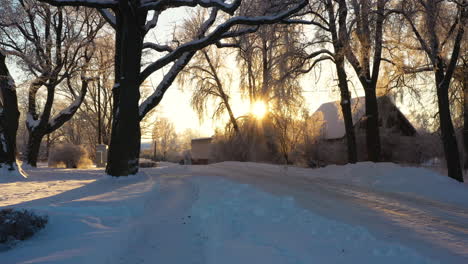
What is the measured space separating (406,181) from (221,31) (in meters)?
7.84

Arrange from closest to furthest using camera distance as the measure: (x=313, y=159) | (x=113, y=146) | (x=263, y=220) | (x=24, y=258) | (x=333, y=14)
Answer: (x=24, y=258) → (x=263, y=220) → (x=113, y=146) → (x=333, y=14) → (x=313, y=159)

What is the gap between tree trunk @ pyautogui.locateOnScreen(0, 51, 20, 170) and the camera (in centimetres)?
1228

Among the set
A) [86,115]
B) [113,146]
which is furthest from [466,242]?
[86,115]

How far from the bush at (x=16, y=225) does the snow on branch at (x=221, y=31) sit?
7.54 meters

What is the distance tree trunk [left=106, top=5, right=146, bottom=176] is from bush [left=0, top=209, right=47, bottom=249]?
245 inches

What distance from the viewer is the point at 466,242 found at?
168 inches

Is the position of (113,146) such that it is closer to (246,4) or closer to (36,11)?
(246,4)

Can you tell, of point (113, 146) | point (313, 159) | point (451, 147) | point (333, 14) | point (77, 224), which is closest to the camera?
point (77, 224)

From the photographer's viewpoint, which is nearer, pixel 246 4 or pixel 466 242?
pixel 466 242

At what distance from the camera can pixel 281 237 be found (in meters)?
4.46

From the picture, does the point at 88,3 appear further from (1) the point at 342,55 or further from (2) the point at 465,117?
(2) the point at 465,117

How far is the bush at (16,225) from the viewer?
3.85 meters

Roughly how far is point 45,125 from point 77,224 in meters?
16.3

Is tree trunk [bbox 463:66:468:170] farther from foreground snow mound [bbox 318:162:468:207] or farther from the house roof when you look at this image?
foreground snow mound [bbox 318:162:468:207]
